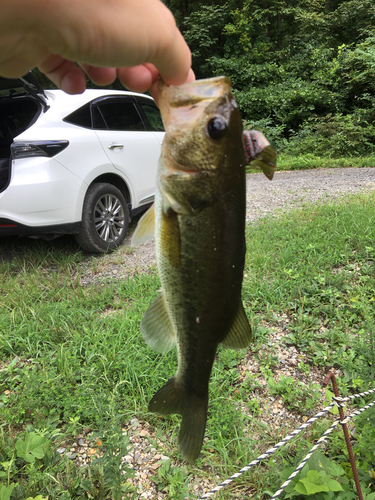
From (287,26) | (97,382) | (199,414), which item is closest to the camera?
(199,414)

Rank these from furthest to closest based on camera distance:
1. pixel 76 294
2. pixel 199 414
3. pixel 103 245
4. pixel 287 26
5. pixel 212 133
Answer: pixel 287 26, pixel 103 245, pixel 76 294, pixel 199 414, pixel 212 133

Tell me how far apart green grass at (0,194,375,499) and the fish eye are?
1.66m

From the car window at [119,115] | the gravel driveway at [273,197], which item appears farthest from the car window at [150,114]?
the gravel driveway at [273,197]

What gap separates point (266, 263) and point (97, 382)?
2220mm

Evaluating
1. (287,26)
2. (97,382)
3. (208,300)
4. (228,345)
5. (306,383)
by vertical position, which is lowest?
(306,383)

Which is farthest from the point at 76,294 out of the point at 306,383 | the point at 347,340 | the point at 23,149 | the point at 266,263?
Result: the point at 347,340

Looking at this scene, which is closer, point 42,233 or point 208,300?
point 208,300

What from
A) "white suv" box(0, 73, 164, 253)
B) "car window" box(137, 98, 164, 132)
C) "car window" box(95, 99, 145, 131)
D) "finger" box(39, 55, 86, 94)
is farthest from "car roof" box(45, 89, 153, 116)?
"finger" box(39, 55, 86, 94)

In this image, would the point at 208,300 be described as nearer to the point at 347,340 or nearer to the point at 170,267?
the point at 170,267

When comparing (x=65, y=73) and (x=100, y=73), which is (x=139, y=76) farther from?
(x=65, y=73)

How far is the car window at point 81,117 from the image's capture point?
4.16 meters

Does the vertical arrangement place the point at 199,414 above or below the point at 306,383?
above

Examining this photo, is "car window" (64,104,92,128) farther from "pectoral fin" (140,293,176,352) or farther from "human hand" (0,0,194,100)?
"pectoral fin" (140,293,176,352)

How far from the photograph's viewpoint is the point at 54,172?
3.84 m
